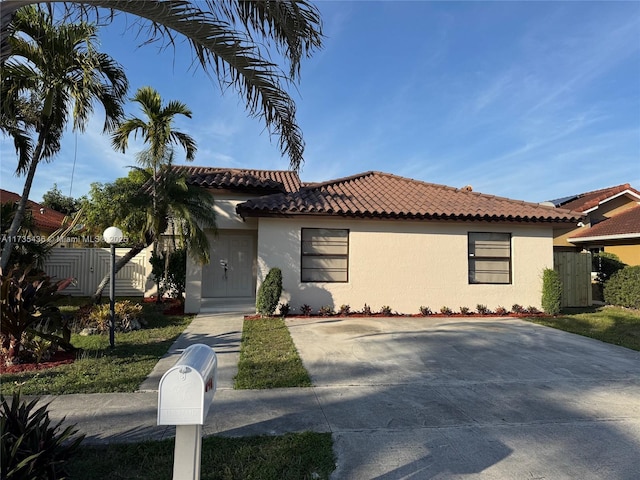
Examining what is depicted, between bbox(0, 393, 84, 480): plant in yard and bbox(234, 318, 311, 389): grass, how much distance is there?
7.84ft

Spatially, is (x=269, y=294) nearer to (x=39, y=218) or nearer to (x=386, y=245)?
(x=386, y=245)

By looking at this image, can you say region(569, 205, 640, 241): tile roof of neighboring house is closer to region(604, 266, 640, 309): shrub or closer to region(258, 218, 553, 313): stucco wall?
region(604, 266, 640, 309): shrub

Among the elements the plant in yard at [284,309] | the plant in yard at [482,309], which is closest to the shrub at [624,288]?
the plant in yard at [482,309]

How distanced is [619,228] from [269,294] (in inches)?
635

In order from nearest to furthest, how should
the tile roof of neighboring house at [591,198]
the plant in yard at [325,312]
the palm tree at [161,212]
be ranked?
the palm tree at [161,212], the plant in yard at [325,312], the tile roof of neighboring house at [591,198]

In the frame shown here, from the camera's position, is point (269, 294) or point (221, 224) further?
point (221, 224)

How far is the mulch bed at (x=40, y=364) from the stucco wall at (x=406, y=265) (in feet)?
17.2

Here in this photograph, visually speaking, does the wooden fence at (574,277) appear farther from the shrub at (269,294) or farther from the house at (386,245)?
the shrub at (269,294)

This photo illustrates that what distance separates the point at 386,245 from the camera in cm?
1151

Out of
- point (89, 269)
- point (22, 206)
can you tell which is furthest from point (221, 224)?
point (89, 269)

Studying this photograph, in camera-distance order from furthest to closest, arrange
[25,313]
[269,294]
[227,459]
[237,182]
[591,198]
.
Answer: [591,198]
[237,182]
[269,294]
[25,313]
[227,459]

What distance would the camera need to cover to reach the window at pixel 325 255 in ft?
37.1

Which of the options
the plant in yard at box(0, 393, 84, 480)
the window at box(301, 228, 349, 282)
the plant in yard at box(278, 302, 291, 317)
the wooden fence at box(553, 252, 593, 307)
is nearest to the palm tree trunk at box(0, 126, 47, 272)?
the plant in yard at box(278, 302, 291, 317)

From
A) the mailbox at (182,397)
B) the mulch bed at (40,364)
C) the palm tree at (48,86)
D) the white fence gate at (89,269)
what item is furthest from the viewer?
the white fence gate at (89,269)
